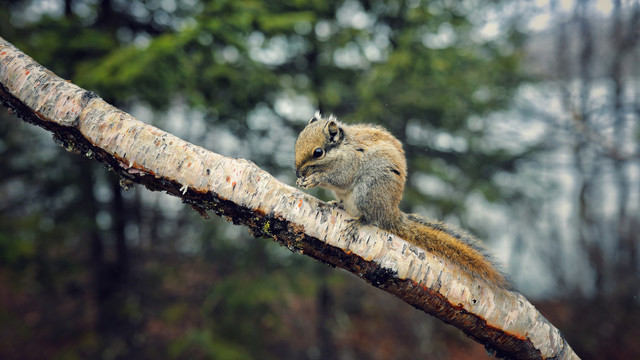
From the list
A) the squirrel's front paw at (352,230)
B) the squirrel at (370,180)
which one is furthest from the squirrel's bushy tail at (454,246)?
the squirrel's front paw at (352,230)

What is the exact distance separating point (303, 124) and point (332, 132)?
7.46ft

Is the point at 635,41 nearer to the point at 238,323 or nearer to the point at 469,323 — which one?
the point at 469,323

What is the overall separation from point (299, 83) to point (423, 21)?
1.62 meters

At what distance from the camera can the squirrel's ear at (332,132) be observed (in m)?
2.08

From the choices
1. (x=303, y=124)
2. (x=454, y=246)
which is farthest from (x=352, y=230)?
(x=303, y=124)

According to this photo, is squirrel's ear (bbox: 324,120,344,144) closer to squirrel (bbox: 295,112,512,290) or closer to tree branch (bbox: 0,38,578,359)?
squirrel (bbox: 295,112,512,290)

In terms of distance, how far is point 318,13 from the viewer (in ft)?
13.6

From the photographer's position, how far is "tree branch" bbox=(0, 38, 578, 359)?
1529mm

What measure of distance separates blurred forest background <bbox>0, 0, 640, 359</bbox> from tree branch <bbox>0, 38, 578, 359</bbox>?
4.53ft

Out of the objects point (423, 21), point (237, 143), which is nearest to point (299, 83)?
point (237, 143)

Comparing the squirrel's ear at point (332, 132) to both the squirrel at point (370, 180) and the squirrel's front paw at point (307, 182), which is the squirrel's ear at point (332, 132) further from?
the squirrel's front paw at point (307, 182)

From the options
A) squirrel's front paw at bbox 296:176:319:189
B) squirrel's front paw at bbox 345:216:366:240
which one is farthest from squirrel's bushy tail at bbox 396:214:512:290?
squirrel's front paw at bbox 296:176:319:189

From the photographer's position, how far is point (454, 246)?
1.77 meters

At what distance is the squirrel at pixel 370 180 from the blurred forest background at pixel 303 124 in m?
1.51
